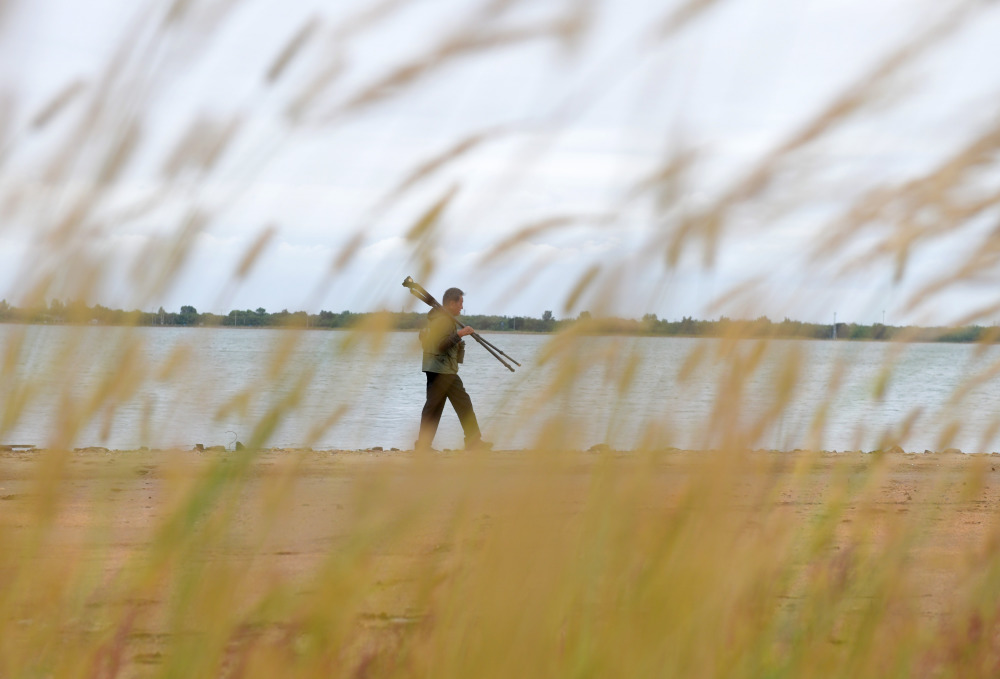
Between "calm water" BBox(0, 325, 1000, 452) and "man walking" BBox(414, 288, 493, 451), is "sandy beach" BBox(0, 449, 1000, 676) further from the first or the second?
"man walking" BBox(414, 288, 493, 451)

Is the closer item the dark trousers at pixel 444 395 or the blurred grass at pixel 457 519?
the blurred grass at pixel 457 519

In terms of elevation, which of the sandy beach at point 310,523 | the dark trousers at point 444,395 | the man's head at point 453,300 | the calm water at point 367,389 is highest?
the man's head at point 453,300

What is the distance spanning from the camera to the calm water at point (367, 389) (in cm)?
132

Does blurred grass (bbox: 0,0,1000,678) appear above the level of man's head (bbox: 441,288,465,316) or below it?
below

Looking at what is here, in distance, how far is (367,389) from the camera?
4.55 ft

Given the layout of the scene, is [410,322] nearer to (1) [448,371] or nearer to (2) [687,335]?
(2) [687,335]

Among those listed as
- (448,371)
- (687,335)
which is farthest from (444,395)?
(687,335)

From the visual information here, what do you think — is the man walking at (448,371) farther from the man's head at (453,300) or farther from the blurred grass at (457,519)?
the blurred grass at (457,519)

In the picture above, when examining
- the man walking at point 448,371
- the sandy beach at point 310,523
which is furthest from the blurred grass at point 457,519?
the man walking at point 448,371

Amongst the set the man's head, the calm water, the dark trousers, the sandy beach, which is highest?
the man's head

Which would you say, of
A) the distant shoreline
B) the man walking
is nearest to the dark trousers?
the man walking

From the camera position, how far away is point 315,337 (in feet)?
4.75

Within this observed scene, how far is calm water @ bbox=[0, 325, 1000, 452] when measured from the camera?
1318 mm

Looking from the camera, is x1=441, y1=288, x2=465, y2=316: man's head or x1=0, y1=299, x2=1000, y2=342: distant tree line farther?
x1=441, y1=288, x2=465, y2=316: man's head
